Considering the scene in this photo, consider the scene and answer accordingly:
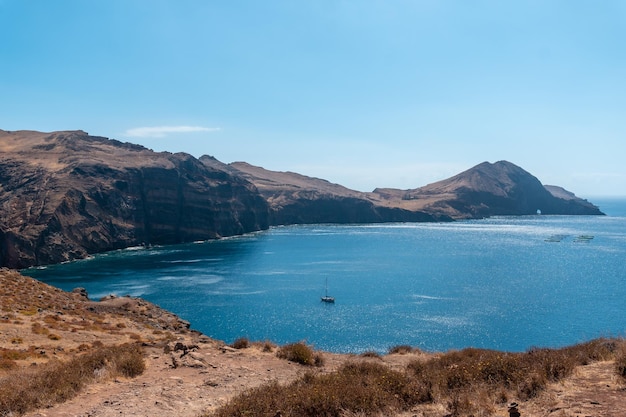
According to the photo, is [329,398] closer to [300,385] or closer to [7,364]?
[300,385]

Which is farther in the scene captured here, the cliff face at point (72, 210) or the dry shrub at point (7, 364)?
the cliff face at point (72, 210)

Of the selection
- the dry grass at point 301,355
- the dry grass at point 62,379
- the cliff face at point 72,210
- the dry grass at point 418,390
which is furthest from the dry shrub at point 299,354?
the cliff face at point 72,210

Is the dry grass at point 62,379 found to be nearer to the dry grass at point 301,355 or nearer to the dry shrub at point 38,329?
the dry grass at point 301,355

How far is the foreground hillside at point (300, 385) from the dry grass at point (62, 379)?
0.12 feet

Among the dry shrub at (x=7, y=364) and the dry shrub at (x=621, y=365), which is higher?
the dry shrub at (x=621, y=365)

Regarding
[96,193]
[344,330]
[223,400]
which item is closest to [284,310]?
[344,330]

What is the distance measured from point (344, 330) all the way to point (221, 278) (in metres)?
51.6

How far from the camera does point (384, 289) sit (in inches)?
3757

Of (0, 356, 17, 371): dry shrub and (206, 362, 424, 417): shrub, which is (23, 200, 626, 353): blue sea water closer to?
(206, 362, 424, 417): shrub

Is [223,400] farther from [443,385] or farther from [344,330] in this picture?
[344,330]

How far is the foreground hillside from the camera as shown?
12.3m

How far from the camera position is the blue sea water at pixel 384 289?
65.1 m

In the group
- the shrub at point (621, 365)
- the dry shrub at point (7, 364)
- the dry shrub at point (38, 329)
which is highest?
the shrub at point (621, 365)

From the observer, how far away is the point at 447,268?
12000cm
